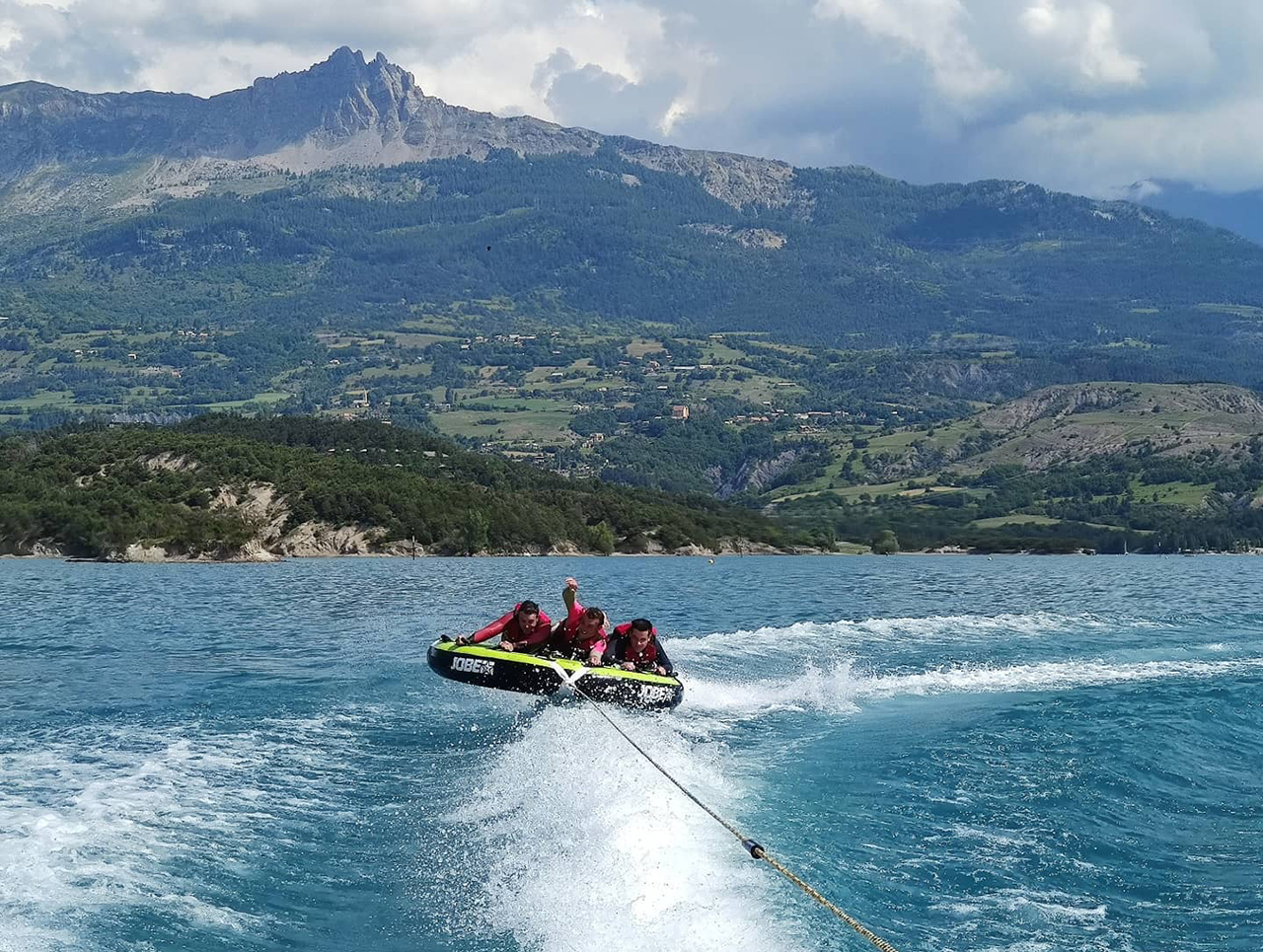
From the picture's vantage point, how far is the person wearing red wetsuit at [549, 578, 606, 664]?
31.2 meters

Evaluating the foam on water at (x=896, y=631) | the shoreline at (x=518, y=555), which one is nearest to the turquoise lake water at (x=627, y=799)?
the foam on water at (x=896, y=631)

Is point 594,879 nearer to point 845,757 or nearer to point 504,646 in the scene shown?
point 845,757

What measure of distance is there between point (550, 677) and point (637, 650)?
6.69 ft

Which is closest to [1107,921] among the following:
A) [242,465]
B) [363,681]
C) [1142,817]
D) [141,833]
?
[1142,817]

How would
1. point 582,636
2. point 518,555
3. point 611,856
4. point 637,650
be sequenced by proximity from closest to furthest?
point 611,856, point 637,650, point 582,636, point 518,555

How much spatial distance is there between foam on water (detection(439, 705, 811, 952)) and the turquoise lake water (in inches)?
2.5

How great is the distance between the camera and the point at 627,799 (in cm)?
2211

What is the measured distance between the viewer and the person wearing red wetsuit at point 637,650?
3073cm

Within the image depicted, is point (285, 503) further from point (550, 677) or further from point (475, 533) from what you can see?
point (550, 677)

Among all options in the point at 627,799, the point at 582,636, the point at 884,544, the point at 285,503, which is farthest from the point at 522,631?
the point at 884,544

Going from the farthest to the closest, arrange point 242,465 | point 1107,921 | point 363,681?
1. point 242,465
2. point 363,681
3. point 1107,921

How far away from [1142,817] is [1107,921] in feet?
18.3

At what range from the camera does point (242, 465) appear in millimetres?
131625

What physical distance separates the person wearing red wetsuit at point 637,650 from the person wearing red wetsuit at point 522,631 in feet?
5.32
